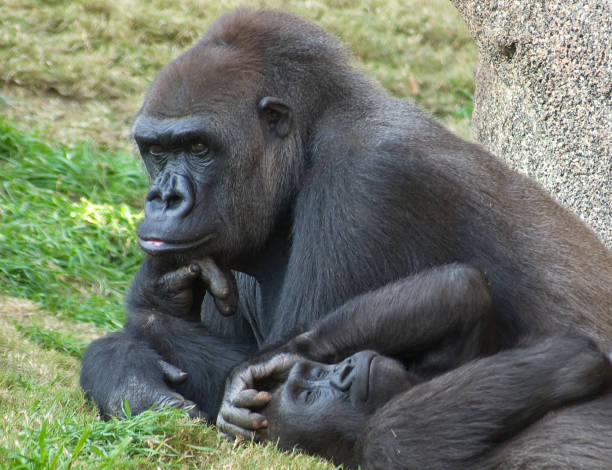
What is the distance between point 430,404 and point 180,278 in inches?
57.2

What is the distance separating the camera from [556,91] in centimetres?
549

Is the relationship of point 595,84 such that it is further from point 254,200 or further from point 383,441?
point 383,441

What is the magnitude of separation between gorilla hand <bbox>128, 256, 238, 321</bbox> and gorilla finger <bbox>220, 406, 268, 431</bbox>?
631mm

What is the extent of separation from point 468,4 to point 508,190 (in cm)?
191

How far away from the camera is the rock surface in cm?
525

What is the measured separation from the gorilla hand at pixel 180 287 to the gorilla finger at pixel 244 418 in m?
0.63

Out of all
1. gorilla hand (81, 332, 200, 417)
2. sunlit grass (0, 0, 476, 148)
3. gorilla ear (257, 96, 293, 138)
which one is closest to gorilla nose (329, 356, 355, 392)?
gorilla hand (81, 332, 200, 417)

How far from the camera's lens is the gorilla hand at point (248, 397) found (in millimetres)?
3729

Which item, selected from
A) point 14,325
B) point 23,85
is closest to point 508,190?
point 14,325

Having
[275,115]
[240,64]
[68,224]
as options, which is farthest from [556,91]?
[68,224]

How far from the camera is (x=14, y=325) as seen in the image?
18.6 ft

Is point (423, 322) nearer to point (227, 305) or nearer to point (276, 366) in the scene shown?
point (276, 366)

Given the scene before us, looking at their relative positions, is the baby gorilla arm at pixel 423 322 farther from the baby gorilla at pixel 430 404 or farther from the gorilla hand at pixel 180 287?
the gorilla hand at pixel 180 287

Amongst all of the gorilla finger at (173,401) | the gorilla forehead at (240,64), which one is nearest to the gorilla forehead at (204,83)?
the gorilla forehead at (240,64)
